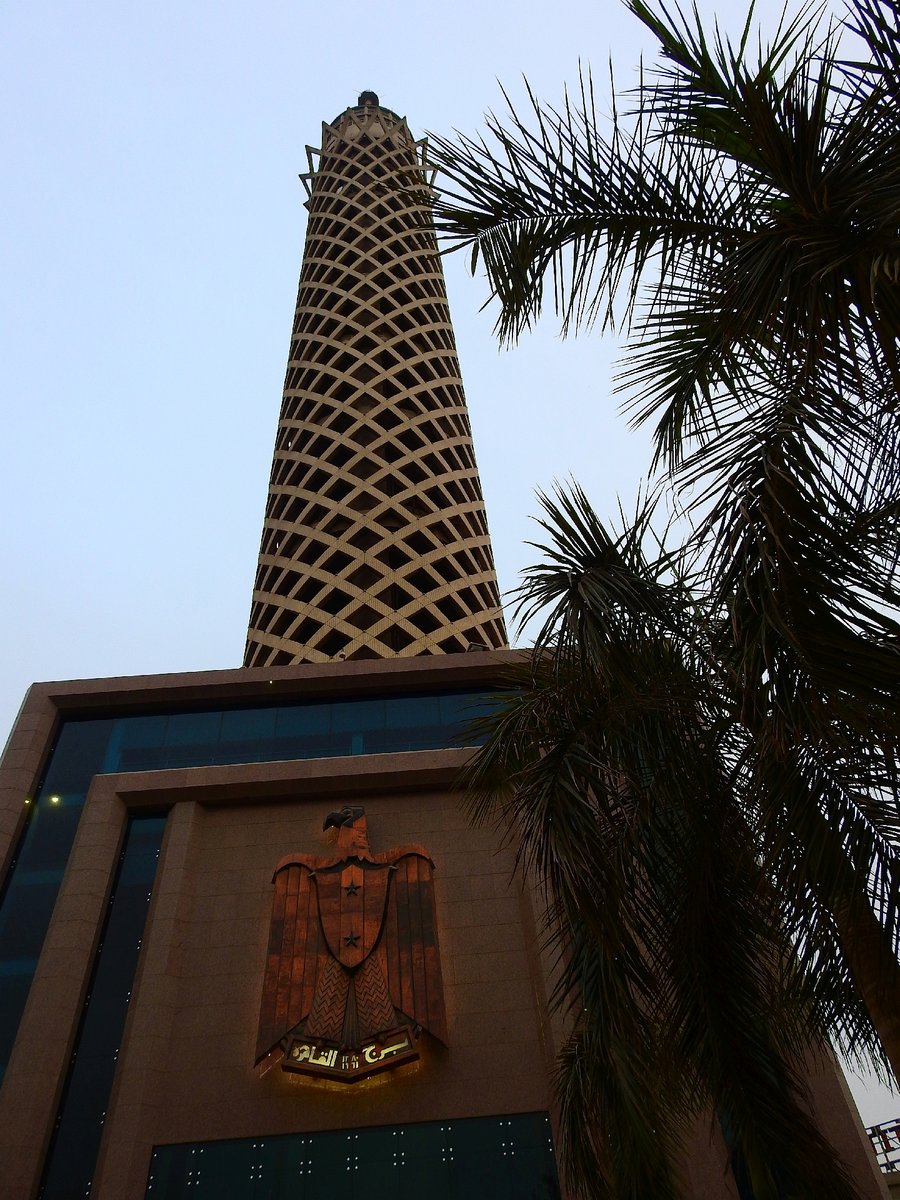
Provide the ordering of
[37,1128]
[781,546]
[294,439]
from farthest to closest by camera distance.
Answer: [294,439] < [37,1128] < [781,546]

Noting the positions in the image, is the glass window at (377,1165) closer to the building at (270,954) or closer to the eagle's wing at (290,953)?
the building at (270,954)

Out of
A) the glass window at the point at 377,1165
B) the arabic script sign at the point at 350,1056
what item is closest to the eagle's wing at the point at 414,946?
the arabic script sign at the point at 350,1056

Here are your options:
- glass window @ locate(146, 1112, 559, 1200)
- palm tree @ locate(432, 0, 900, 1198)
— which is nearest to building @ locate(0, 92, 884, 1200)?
glass window @ locate(146, 1112, 559, 1200)

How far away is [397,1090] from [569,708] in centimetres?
916

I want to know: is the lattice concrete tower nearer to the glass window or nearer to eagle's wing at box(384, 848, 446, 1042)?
eagle's wing at box(384, 848, 446, 1042)

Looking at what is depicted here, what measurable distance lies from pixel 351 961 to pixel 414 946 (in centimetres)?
105

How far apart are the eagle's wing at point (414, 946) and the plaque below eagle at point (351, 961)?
0.02 m

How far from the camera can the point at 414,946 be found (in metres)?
14.3

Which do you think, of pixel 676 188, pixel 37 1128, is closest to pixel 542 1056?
pixel 37 1128

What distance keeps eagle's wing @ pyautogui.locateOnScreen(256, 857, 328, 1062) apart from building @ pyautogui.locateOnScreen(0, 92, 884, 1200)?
3 centimetres

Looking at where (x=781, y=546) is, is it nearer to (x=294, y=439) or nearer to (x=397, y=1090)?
(x=397, y=1090)

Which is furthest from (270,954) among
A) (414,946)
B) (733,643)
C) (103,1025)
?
(733,643)

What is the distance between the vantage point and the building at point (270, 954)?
12.6 meters

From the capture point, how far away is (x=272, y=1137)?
12719 millimetres
